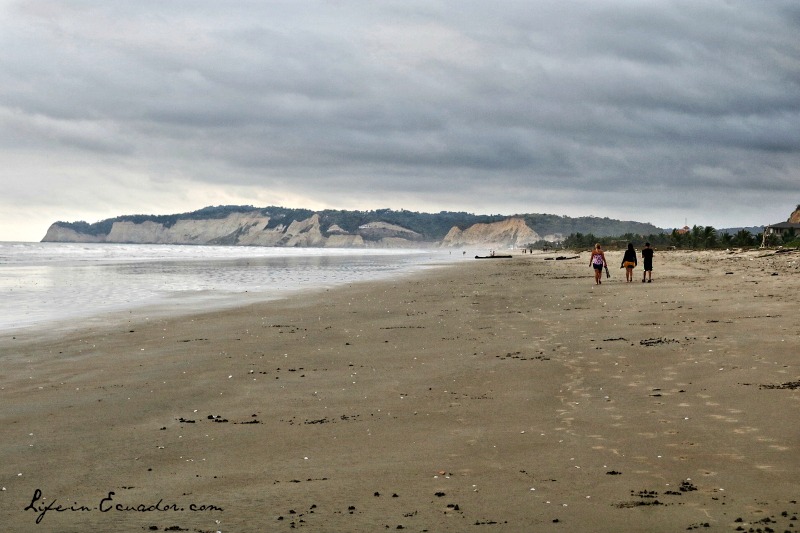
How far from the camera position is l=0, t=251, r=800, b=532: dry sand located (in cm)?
549

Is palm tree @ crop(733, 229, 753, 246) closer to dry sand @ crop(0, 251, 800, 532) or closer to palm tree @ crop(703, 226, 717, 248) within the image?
palm tree @ crop(703, 226, 717, 248)

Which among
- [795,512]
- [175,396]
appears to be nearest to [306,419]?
[175,396]

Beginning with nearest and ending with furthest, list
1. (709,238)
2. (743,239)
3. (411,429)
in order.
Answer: (411,429)
(743,239)
(709,238)

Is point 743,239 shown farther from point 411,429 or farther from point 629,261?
point 411,429

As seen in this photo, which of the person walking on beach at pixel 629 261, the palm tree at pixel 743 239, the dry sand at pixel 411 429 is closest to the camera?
the dry sand at pixel 411 429

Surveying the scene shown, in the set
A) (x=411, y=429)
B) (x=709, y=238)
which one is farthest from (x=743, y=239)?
(x=411, y=429)

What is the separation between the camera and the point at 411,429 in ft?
26.2

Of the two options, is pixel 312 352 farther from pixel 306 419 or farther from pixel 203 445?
pixel 203 445

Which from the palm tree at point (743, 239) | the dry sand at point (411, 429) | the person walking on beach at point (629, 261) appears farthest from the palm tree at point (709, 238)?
the dry sand at point (411, 429)

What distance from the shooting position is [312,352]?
14.0 m

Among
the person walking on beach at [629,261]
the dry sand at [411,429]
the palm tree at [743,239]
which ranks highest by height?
the palm tree at [743,239]

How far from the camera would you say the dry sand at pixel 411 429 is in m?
5.49

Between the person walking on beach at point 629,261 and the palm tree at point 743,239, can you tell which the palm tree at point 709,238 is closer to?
the palm tree at point 743,239

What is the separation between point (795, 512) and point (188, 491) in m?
4.75
